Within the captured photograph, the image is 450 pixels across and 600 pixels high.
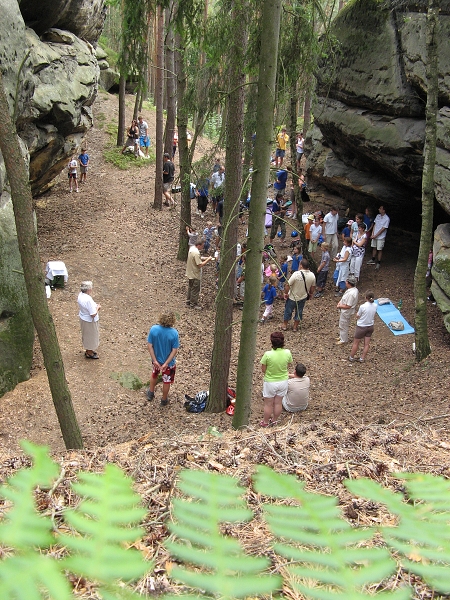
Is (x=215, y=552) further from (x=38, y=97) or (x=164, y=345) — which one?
(x=38, y=97)

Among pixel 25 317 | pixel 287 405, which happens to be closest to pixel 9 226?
pixel 25 317

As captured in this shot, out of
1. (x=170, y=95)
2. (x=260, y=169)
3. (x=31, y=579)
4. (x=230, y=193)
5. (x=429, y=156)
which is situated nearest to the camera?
(x=31, y=579)

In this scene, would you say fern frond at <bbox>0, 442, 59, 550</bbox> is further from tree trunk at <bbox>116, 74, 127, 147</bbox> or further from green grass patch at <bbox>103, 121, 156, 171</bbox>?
tree trunk at <bbox>116, 74, 127, 147</bbox>

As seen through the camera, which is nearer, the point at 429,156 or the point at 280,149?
the point at 429,156

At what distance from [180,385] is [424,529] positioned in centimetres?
914

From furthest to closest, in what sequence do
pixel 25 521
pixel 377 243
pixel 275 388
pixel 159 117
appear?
pixel 159 117 < pixel 377 243 < pixel 275 388 < pixel 25 521

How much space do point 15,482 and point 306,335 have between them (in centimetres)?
1149

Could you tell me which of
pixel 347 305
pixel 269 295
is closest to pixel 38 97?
pixel 269 295

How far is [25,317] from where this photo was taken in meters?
9.55

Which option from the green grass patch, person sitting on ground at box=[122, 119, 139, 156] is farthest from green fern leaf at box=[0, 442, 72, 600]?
person sitting on ground at box=[122, 119, 139, 156]

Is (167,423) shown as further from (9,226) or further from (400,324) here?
(400,324)

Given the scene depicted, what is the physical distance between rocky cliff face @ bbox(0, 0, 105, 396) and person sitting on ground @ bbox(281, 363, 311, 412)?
4673mm

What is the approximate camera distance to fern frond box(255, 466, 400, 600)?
2.48ft

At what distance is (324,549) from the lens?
86 cm
